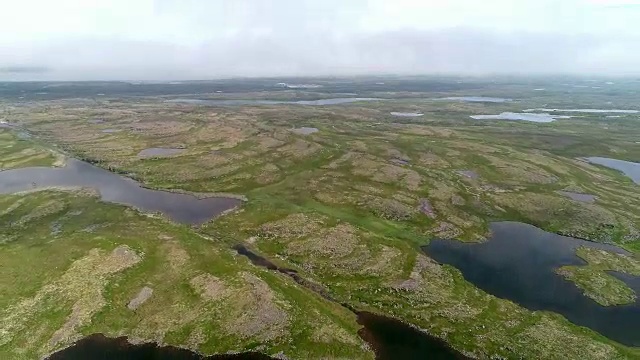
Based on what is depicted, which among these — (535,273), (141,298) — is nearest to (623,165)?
A: (535,273)

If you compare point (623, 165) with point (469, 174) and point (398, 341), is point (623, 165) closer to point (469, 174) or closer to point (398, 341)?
point (469, 174)

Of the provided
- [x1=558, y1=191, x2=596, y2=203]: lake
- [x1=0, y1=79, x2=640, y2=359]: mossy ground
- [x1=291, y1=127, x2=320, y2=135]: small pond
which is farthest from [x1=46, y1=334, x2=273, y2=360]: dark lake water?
[x1=291, y1=127, x2=320, y2=135]: small pond

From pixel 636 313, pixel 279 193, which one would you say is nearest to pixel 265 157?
pixel 279 193

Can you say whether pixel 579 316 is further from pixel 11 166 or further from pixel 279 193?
pixel 11 166

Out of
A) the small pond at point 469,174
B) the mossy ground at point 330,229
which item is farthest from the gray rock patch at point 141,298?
the small pond at point 469,174

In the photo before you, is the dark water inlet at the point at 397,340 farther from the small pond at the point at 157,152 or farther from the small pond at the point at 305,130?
the small pond at the point at 305,130
